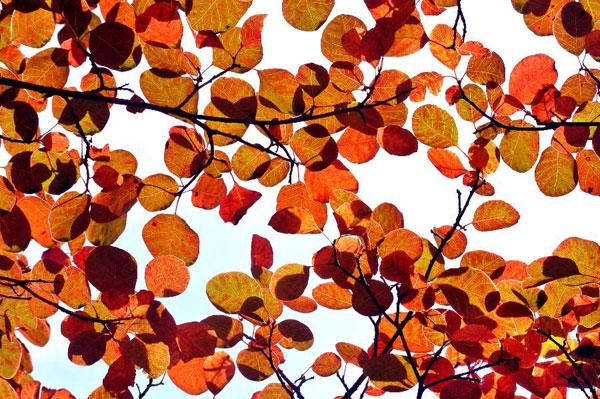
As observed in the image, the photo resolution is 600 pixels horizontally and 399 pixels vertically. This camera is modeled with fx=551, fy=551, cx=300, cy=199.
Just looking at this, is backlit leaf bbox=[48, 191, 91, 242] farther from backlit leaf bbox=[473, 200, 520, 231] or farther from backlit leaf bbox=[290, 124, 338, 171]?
backlit leaf bbox=[473, 200, 520, 231]

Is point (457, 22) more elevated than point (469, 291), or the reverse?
point (457, 22)

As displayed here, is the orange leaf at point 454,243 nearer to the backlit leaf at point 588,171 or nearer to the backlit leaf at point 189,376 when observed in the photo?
the backlit leaf at point 588,171

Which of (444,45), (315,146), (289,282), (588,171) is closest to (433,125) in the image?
(444,45)

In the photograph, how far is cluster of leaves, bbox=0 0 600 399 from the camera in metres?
1.23

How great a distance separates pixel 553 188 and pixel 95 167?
1201mm

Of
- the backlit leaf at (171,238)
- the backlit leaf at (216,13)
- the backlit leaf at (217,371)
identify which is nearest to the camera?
the backlit leaf at (216,13)

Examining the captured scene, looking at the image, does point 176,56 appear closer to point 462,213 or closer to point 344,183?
point 344,183

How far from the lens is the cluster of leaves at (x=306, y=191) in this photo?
123 cm

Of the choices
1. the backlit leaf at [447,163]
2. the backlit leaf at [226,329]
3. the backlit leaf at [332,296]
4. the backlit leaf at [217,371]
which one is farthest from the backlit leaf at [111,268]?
the backlit leaf at [447,163]

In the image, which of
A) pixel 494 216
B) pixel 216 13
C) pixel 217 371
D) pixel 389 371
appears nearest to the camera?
pixel 216 13

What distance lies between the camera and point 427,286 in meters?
1.25

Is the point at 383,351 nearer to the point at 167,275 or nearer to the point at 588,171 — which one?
the point at 167,275

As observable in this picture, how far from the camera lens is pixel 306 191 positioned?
4.71ft

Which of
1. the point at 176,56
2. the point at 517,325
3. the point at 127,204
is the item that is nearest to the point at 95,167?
the point at 127,204
